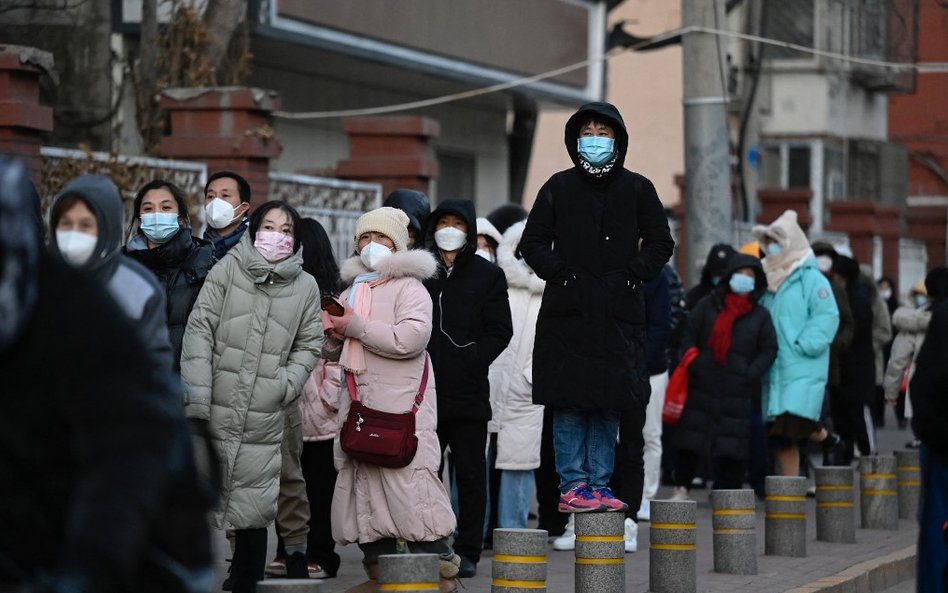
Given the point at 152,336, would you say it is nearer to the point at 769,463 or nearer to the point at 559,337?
the point at 559,337

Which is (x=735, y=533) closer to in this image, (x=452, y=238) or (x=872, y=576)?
(x=872, y=576)

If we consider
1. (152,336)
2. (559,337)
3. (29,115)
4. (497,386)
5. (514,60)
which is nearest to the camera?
(152,336)

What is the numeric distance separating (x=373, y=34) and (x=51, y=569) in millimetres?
15831

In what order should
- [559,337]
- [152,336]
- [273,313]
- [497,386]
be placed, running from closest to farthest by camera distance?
[152,336] < [273,313] < [559,337] < [497,386]

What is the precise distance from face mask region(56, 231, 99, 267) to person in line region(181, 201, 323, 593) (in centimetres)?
323

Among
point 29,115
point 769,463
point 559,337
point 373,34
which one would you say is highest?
point 373,34

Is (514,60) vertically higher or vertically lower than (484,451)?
higher

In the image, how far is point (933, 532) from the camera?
246 inches

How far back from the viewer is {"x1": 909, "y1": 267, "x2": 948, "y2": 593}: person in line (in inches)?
239

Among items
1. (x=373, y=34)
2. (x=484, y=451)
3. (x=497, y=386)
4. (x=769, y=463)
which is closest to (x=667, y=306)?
(x=497, y=386)

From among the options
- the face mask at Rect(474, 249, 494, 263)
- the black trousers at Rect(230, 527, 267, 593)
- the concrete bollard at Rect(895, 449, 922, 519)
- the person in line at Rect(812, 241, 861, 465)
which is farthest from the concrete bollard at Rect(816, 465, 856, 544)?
the black trousers at Rect(230, 527, 267, 593)

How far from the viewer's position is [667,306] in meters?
11.8

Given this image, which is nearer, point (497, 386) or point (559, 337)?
point (559, 337)

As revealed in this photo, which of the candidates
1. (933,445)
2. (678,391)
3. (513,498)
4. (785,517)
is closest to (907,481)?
(678,391)
